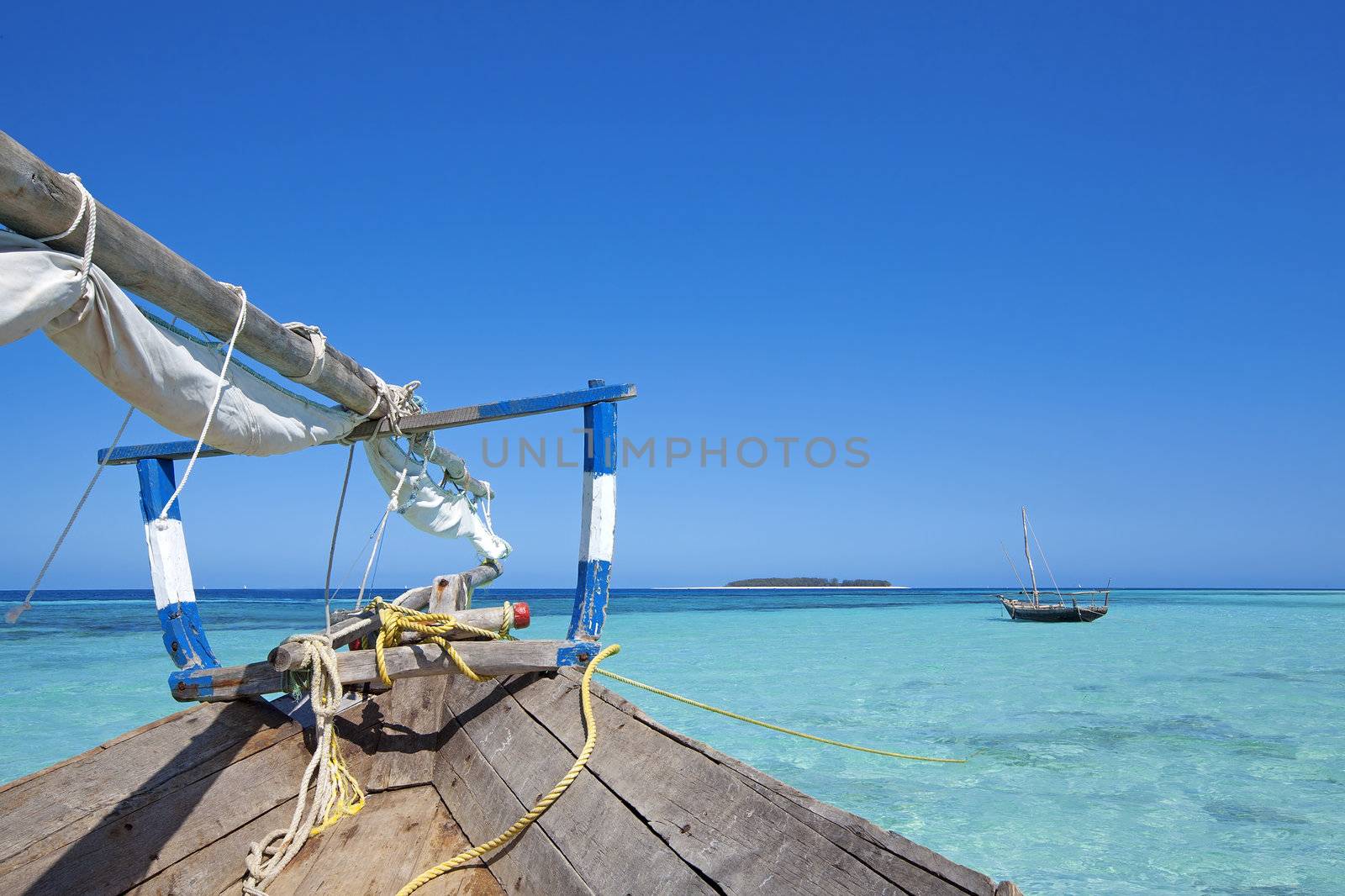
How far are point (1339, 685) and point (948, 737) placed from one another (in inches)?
306

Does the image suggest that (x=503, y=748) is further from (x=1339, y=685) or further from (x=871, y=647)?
(x=871, y=647)

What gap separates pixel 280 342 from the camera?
104 inches

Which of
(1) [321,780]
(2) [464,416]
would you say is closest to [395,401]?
(2) [464,416]

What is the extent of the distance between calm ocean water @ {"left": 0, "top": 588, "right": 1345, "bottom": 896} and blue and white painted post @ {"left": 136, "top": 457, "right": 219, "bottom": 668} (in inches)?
189

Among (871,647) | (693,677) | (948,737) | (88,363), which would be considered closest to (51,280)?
(88,363)

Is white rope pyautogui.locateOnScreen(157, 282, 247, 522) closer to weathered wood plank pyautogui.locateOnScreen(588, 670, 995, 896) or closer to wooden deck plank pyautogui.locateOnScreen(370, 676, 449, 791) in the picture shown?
wooden deck plank pyautogui.locateOnScreen(370, 676, 449, 791)

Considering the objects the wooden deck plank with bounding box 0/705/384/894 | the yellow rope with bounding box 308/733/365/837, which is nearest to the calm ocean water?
the yellow rope with bounding box 308/733/365/837

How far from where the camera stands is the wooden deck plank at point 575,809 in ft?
6.65

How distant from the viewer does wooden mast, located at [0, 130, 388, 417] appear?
5.00ft

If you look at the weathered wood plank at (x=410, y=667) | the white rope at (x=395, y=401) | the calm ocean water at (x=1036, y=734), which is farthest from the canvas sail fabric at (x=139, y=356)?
the calm ocean water at (x=1036, y=734)

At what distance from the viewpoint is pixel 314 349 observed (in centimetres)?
288

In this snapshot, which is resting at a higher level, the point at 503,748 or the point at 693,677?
the point at 503,748

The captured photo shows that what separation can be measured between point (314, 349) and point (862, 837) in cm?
245

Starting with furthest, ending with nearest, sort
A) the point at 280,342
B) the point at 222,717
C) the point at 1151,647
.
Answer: the point at 1151,647, the point at 222,717, the point at 280,342
